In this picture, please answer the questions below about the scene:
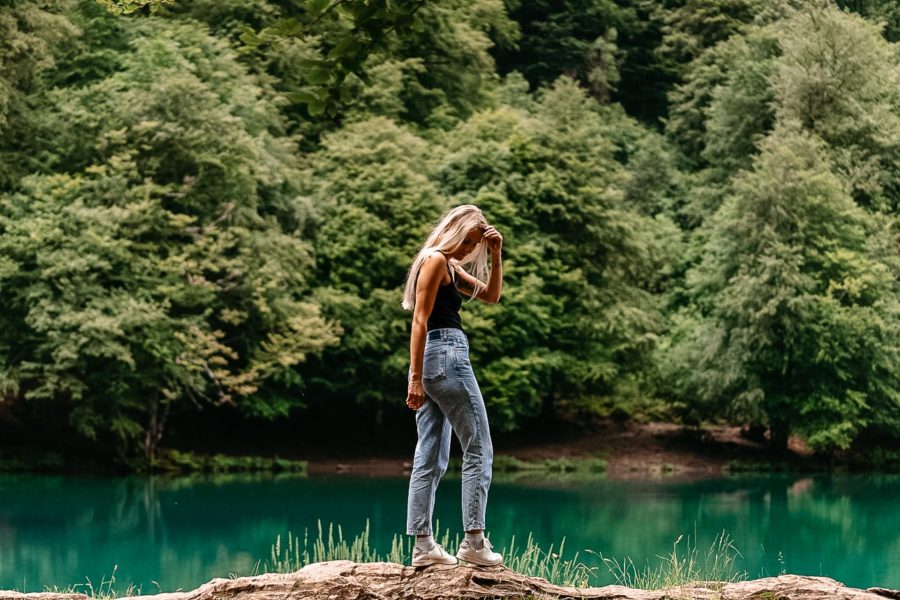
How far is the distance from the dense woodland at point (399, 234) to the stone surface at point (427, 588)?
15.9 metres

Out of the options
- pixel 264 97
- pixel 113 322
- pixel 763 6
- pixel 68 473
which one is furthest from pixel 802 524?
pixel 763 6

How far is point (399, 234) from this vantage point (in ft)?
94.5

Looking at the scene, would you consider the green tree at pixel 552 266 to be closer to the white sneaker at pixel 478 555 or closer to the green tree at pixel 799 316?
the green tree at pixel 799 316

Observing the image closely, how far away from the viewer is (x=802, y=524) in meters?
20.0

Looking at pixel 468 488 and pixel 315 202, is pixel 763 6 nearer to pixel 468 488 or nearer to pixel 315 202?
pixel 315 202

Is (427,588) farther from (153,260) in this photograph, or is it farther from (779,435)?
(779,435)

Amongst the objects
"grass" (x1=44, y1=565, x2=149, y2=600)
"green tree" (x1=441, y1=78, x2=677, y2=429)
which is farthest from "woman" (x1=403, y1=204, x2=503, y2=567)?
"green tree" (x1=441, y1=78, x2=677, y2=429)

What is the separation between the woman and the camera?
565 centimetres

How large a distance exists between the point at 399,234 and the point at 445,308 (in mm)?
23118

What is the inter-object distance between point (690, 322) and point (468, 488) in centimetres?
2714

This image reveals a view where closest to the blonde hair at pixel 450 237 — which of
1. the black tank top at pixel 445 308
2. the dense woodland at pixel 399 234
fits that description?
the black tank top at pixel 445 308

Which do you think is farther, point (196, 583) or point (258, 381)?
point (258, 381)

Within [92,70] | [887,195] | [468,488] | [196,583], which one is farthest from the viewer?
[887,195]

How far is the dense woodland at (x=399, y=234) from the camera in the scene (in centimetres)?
2491
